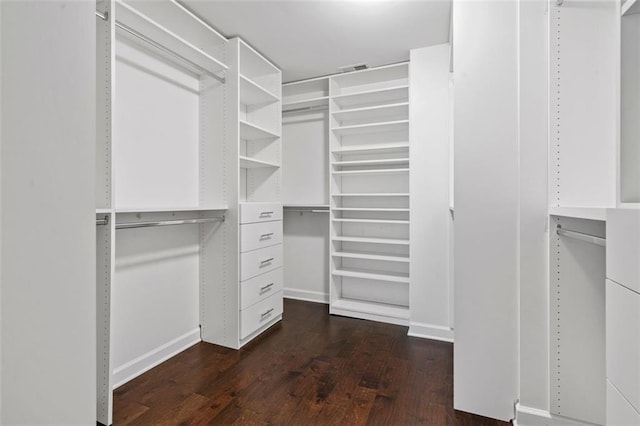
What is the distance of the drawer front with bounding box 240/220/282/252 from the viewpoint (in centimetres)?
242

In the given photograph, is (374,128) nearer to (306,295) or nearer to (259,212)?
(259,212)

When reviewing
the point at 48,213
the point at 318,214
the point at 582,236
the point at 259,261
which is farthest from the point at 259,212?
the point at 48,213

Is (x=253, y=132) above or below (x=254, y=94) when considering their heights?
below

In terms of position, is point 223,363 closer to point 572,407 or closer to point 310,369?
point 310,369

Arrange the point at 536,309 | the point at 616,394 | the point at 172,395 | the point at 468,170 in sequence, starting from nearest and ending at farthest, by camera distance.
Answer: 1. the point at 616,394
2. the point at 536,309
3. the point at 468,170
4. the point at 172,395

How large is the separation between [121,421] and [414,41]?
3.19m

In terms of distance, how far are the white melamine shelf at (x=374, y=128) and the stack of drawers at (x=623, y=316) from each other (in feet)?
7.51

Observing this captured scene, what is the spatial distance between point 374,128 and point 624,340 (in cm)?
258

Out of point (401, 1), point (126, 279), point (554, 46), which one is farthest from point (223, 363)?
point (401, 1)

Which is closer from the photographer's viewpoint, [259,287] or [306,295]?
[259,287]

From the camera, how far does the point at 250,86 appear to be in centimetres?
263

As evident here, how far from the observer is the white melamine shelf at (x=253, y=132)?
8.55ft

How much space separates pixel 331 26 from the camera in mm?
2307

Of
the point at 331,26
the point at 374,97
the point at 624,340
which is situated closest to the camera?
the point at 624,340
